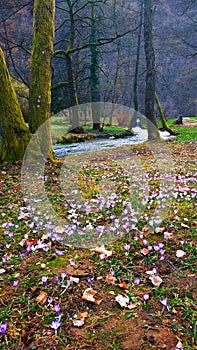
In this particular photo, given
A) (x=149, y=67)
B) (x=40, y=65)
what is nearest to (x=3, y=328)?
(x=40, y=65)

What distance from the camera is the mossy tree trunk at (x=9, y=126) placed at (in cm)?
537

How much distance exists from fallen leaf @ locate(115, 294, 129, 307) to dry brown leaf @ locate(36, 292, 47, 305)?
1.56 ft

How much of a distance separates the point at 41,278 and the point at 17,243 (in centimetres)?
67

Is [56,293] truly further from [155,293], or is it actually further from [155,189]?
[155,189]

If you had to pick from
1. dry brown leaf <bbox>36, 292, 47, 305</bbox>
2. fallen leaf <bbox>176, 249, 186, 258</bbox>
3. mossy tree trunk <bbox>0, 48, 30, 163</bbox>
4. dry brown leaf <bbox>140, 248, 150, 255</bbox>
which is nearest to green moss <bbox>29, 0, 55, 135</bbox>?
mossy tree trunk <bbox>0, 48, 30, 163</bbox>

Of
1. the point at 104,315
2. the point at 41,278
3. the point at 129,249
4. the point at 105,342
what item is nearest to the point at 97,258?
the point at 129,249

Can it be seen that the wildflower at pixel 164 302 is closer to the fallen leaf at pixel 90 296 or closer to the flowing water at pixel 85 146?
the fallen leaf at pixel 90 296

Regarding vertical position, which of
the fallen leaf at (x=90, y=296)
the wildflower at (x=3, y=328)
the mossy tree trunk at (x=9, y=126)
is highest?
the mossy tree trunk at (x=9, y=126)

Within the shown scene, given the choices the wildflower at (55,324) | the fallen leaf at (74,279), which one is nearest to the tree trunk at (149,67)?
the fallen leaf at (74,279)

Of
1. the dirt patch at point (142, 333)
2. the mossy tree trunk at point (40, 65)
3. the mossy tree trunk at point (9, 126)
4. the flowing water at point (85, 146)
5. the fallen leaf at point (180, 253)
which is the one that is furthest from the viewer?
the flowing water at point (85, 146)

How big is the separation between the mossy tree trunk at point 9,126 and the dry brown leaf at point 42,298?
4.11m

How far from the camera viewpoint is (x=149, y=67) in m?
10.1

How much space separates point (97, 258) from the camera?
2354mm

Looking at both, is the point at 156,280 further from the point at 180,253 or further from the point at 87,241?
the point at 87,241
